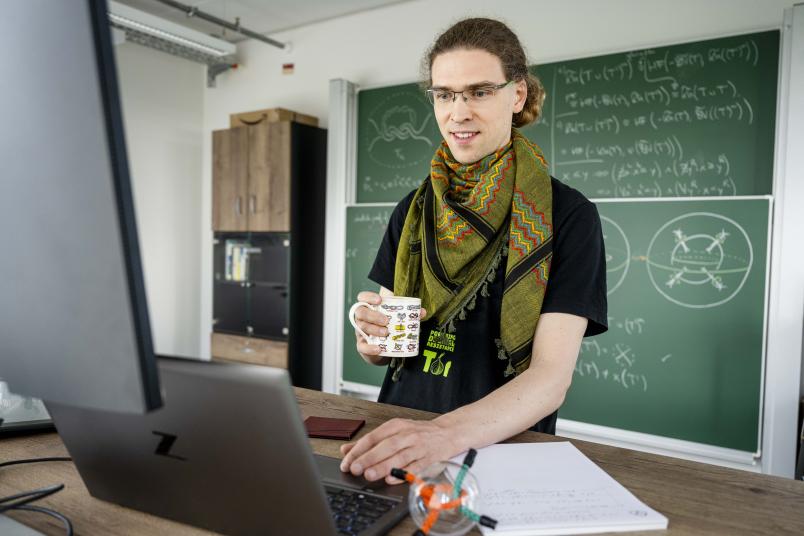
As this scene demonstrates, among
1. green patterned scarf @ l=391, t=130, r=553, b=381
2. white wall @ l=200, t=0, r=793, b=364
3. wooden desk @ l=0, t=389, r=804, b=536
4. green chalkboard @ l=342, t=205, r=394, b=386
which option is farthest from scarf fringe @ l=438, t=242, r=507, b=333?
green chalkboard @ l=342, t=205, r=394, b=386

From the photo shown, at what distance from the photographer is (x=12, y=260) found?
1.56ft

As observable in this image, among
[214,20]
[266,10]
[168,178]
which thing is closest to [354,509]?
[214,20]

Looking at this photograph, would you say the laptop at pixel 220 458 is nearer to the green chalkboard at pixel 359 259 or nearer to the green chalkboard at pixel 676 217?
the green chalkboard at pixel 676 217

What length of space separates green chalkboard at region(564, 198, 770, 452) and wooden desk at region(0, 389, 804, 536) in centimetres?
207

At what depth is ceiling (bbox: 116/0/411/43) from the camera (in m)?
3.92

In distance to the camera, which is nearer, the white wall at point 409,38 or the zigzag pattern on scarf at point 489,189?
the zigzag pattern on scarf at point 489,189

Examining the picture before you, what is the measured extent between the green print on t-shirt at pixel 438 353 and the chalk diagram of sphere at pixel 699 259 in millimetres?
1909

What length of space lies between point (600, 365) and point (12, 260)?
286cm

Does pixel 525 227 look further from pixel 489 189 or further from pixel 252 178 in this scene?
pixel 252 178

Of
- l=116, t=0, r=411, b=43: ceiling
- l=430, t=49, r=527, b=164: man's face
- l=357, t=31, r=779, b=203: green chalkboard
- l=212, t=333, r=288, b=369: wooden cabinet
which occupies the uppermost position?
l=116, t=0, r=411, b=43: ceiling

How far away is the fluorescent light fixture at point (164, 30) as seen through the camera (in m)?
3.16

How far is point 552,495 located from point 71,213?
600 mm

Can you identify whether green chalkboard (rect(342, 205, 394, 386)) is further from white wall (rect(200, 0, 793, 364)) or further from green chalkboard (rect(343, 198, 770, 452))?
green chalkboard (rect(343, 198, 770, 452))

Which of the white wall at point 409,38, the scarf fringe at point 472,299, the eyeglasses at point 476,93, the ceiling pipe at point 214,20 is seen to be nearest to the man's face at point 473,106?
the eyeglasses at point 476,93
